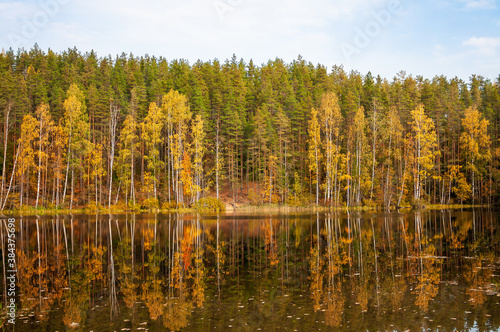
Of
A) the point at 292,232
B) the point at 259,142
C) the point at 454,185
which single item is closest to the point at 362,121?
the point at 259,142

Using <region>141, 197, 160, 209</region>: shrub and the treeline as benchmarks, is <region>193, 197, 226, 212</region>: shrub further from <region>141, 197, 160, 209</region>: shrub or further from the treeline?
<region>141, 197, 160, 209</region>: shrub

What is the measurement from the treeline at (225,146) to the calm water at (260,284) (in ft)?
113

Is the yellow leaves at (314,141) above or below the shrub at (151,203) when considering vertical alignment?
above

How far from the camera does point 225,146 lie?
69.5 meters

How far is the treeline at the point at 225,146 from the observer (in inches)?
2251

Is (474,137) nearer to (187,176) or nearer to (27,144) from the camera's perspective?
(187,176)

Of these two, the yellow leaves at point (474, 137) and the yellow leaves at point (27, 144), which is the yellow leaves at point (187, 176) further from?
the yellow leaves at point (474, 137)

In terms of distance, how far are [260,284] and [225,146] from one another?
5618cm

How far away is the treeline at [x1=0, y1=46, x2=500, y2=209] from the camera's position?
57188mm

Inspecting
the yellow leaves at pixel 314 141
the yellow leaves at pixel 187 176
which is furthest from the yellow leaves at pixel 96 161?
the yellow leaves at pixel 314 141

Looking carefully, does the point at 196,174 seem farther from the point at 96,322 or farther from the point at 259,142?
the point at 96,322

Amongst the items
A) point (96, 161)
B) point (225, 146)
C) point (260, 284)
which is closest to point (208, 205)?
point (225, 146)

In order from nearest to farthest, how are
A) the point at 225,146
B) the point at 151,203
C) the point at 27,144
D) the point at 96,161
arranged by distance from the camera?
the point at 27,144 < the point at 151,203 < the point at 96,161 < the point at 225,146

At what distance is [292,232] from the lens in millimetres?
30141
